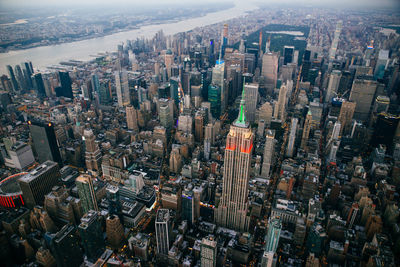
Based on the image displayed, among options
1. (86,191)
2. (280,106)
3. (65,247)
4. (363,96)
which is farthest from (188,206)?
(363,96)

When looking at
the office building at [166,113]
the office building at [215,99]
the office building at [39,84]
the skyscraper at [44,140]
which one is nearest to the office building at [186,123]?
the office building at [166,113]

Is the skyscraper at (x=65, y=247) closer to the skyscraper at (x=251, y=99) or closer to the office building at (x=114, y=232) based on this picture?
the office building at (x=114, y=232)

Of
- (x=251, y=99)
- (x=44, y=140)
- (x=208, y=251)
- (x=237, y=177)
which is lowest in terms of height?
(x=208, y=251)

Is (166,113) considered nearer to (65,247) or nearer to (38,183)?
(38,183)

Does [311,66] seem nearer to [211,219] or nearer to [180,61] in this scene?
[180,61]

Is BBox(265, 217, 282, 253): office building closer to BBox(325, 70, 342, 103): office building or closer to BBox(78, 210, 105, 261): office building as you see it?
BBox(78, 210, 105, 261): office building

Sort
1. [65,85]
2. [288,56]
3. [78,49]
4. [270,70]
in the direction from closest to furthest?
[65,85]
[270,70]
[288,56]
[78,49]

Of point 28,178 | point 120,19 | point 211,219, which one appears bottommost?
point 211,219

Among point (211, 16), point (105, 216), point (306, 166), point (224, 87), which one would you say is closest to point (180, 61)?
point (224, 87)
